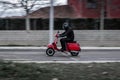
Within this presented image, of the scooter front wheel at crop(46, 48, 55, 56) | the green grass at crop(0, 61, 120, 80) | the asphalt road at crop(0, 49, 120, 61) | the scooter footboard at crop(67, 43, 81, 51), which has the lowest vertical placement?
the asphalt road at crop(0, 49, 120, 61)

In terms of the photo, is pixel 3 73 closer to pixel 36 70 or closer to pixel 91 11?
pixel 36 70

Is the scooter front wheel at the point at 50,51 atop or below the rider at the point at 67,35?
below

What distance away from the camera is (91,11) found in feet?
143

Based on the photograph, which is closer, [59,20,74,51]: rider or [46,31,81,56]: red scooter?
[59,20,74,51]: rider

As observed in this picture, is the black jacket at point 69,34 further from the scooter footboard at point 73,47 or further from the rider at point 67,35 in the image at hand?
the scooter footboard at point 73,47

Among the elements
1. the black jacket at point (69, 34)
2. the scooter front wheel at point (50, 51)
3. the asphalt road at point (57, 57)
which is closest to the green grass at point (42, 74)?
the asphalt road at point (57, 57)

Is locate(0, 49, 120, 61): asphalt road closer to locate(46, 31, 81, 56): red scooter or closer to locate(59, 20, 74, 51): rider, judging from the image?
locate(46, 31, 81, 56): red scooter

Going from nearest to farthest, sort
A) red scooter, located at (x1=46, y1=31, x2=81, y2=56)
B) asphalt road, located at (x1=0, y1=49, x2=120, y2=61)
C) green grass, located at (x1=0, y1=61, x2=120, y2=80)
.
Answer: green grass, located at (x1=0, y1=61, x2=120, y2=80) < asphalt road, located at (x1=0, y1=49, x2=120, y2=61) < red scooter, located at (x1=46, y1=31, x2=81, y2=56)

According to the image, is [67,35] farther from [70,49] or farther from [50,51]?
[50,51]

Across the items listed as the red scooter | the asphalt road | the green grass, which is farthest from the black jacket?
the green grass

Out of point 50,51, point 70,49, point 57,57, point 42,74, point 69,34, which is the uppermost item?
point 69,34

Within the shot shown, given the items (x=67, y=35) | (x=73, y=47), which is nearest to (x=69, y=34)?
(x=67, y=35)

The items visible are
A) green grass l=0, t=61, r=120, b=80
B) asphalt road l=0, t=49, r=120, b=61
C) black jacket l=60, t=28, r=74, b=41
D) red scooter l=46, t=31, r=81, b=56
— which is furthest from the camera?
red scooter l=46, t=31, r=81, b=56

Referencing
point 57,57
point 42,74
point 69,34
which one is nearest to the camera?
point 42,74
